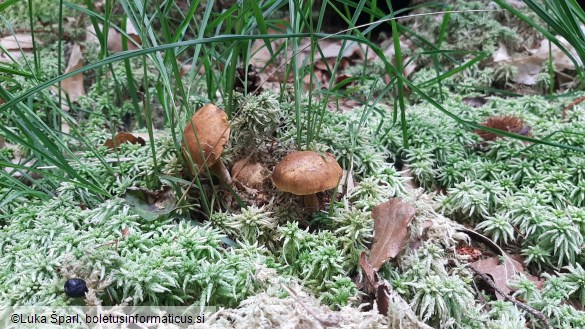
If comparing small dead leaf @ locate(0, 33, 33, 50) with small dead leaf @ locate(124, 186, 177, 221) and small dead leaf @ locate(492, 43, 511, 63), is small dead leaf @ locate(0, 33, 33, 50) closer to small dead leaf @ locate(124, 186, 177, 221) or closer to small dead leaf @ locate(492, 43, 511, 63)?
small dead leaf @ locate(124, 186, 177, 221)

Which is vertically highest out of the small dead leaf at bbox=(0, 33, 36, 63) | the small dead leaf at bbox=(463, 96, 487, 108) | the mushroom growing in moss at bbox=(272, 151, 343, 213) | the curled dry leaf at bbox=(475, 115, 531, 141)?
the small dead leaf at bbox=(0, 33, 36, 63)

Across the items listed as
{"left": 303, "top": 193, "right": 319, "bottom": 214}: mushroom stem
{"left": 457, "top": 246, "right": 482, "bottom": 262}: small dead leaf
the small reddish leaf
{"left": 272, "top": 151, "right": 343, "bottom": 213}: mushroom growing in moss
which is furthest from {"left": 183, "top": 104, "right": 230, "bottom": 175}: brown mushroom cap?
{"left": 457, "top": 246, "right": 482, "bottom": 262}: small dead leaf

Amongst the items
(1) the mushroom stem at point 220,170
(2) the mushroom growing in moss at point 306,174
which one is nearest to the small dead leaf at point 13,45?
(1) the mushroom stem at point 220,170

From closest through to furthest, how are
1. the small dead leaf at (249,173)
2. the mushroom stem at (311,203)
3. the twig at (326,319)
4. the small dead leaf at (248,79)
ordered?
1. the twig at (326,319)
2. the mushroom stem at (311,203)
3. the small dead leaf at (249,173)
4. the small dead leaf at (248,79)

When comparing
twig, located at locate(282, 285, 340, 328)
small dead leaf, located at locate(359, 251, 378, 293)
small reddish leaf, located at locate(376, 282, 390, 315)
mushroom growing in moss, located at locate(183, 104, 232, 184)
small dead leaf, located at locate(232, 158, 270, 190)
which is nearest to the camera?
twig, located at locate(282, 285, 340, 328)

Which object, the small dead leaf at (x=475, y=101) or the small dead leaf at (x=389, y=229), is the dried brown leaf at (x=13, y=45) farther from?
the small dead leaf at (x=475, y=101)

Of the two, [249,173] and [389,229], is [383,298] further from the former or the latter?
[249,173]

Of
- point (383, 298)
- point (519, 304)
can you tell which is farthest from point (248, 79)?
point (519, 304)
